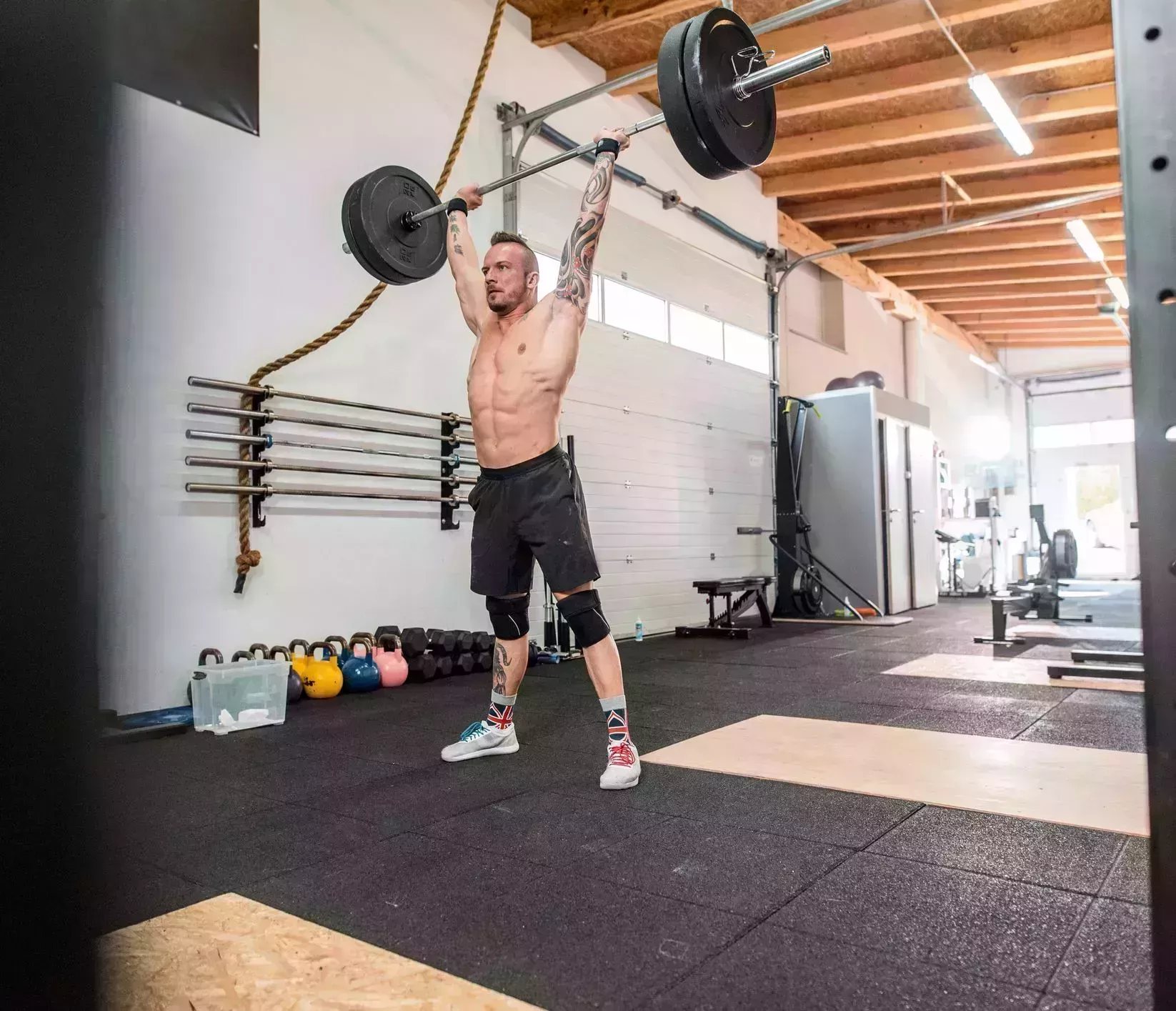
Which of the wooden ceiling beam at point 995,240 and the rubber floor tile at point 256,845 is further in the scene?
the wooden ceiling beam at point 995,240

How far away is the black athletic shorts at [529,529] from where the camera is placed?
2221mm

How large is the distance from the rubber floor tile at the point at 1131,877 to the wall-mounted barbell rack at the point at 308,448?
307 centimetres

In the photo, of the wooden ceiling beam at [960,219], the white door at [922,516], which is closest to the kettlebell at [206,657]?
the white door at [922,516]

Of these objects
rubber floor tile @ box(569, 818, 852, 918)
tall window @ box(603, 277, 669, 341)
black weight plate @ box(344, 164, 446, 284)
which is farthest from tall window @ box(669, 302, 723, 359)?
rubber floor tile @ box(569, 818, 852, 918)

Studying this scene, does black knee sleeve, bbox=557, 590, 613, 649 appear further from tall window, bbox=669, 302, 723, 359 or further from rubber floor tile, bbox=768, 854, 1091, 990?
tall window, bbox=669, 302, 723, 359

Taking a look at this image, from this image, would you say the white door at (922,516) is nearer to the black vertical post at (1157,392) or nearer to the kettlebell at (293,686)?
the kettlebell at (293,686)

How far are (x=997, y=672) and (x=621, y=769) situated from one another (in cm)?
255

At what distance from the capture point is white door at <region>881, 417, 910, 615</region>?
6863 mm

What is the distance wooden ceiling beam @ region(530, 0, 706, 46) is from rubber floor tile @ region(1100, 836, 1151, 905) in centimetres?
458

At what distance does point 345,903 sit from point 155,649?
214 cm

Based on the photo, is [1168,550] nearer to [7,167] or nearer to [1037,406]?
[7,167]

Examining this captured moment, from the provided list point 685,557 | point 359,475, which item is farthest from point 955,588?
point 359,475

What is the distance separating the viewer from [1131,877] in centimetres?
146

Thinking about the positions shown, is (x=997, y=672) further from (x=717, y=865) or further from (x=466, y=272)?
(x=466, y=272)
